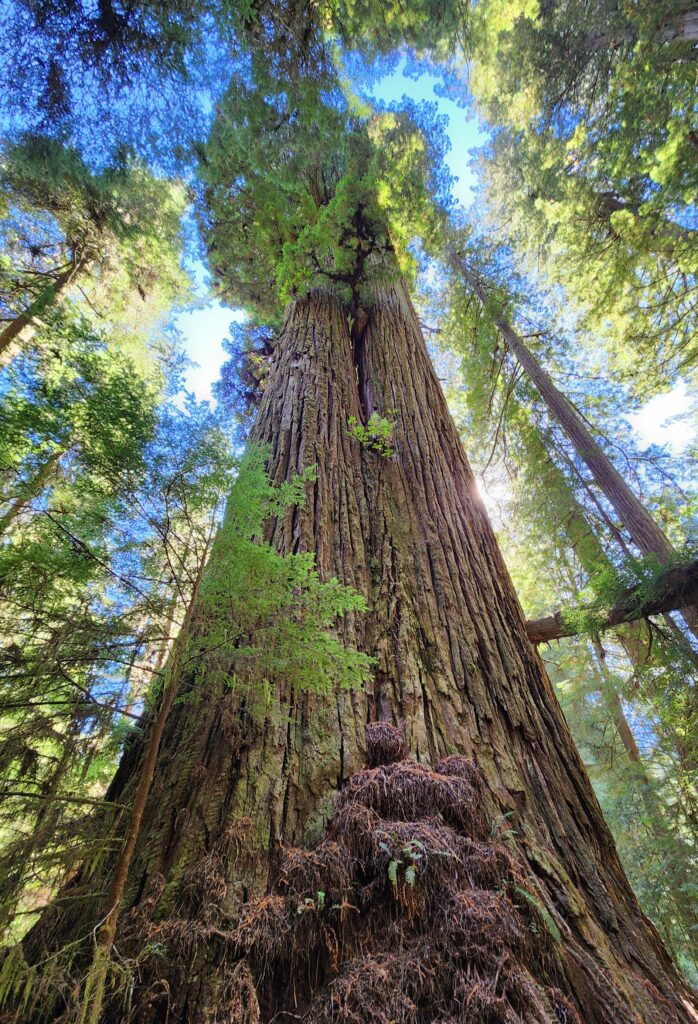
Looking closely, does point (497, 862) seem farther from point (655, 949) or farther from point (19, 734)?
point (19, 734)

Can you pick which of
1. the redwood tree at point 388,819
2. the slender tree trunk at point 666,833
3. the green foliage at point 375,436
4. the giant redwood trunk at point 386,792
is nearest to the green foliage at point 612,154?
the slender tree trunk at point 666,833

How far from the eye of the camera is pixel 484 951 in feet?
4.32

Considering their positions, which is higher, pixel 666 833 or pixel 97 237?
pixel 97 237

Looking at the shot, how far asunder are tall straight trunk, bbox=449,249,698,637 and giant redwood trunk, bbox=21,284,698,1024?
2.60m

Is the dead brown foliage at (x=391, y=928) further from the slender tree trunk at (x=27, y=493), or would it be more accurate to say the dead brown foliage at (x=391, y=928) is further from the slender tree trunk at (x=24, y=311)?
the slender tree trunk at (x=24, y=311)

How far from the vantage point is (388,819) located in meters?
1.71

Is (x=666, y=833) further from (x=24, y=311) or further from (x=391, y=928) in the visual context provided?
(x=24, y=311)

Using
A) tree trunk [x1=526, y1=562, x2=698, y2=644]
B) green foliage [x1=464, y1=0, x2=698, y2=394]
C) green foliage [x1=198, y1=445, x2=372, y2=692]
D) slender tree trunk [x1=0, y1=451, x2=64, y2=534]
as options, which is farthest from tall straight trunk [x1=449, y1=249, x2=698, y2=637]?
slender tree trunk [x1=0, y1=451, x2=64, y2=534]

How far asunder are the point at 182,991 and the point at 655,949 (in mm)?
2006

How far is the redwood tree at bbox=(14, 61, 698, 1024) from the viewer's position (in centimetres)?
133

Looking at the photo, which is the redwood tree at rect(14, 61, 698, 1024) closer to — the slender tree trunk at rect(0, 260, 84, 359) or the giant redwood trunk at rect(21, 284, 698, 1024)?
the giant redwood trunk at rect(21, 284, 698, 1024)

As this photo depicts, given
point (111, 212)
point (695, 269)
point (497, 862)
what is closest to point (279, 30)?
point (111, 212)

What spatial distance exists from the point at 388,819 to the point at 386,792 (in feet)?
0.30

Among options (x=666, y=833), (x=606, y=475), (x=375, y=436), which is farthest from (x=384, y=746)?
(x=666, y=833)
